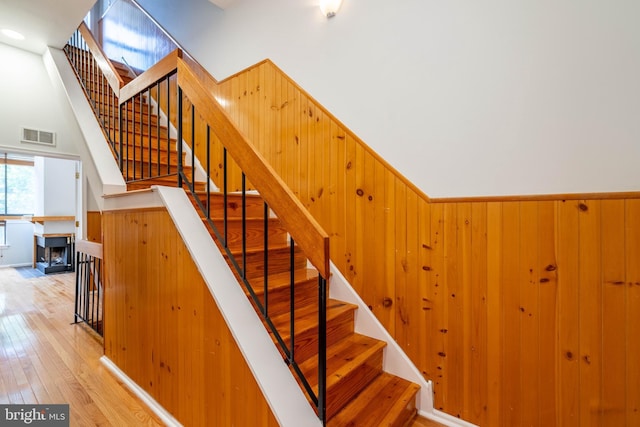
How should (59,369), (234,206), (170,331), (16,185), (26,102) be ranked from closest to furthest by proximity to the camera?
(170,331), (234,206), (59,369), (26,102), (16,185)

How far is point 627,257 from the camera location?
1.24 metres

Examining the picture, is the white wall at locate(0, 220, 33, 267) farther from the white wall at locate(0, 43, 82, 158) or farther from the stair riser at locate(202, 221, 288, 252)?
the stair riser at locate(202, 221, 288, 252)

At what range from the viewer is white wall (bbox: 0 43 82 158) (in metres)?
3.13

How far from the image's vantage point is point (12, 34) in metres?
2.87

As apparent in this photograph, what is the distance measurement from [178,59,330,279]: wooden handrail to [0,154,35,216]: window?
8152mm

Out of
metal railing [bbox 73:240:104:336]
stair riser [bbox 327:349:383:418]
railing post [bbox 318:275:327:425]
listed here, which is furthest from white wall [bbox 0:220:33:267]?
railing post [bbox 318:275:327:425]

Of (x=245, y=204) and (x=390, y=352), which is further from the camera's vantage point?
(x=390, y=352)

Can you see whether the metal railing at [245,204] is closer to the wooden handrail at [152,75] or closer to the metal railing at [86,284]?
the wooden handrail at [152,75]

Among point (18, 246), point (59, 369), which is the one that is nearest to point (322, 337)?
point (59, 369)

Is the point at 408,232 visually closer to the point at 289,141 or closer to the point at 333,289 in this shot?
the point at 333,289

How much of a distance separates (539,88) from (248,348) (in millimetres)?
1859

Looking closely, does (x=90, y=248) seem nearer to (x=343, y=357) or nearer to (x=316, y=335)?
(x=316, y=335)

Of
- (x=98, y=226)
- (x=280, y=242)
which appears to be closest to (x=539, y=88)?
(x=280, y=242)

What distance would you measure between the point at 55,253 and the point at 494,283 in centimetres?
809
